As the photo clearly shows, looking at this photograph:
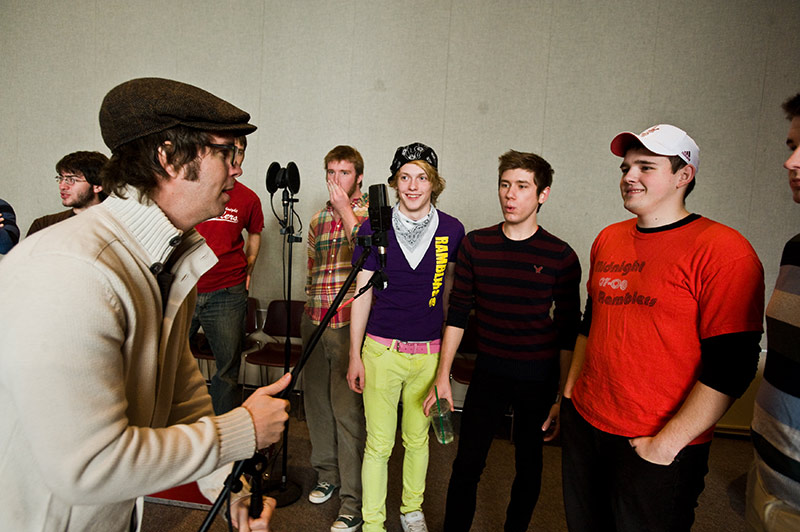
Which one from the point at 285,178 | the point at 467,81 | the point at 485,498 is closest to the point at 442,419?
the point at 485,498

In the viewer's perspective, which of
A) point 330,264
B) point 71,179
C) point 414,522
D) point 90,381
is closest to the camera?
point 90,381

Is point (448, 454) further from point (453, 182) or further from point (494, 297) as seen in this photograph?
point (453, 182)

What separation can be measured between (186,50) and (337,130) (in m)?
1.57

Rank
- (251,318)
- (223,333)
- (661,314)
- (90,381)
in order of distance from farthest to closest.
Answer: (251,318) < (223,333) < (661,314) < (90,381)

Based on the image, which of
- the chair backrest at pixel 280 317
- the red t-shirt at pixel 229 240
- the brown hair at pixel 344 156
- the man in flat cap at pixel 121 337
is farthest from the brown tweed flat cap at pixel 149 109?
the chair backrest at pixel 280 317

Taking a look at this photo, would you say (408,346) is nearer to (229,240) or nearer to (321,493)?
(321,493)

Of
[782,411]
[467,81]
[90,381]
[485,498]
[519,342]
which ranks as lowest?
[485,498]

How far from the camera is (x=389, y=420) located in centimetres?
210

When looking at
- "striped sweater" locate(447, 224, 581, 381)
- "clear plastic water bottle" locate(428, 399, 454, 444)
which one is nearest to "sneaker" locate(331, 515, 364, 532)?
"clear plastic water bottle" locate(428, 399, 454, 444)

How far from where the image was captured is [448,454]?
10.2ft

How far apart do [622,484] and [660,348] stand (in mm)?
434

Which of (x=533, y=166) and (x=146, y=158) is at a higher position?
(x=533, y=166)

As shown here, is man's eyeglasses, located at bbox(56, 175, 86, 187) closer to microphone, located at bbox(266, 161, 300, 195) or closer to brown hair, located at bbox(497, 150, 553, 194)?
microphone, located at bbox(266, 161, 300, 195)

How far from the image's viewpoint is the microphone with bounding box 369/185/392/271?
1176 millimetres
